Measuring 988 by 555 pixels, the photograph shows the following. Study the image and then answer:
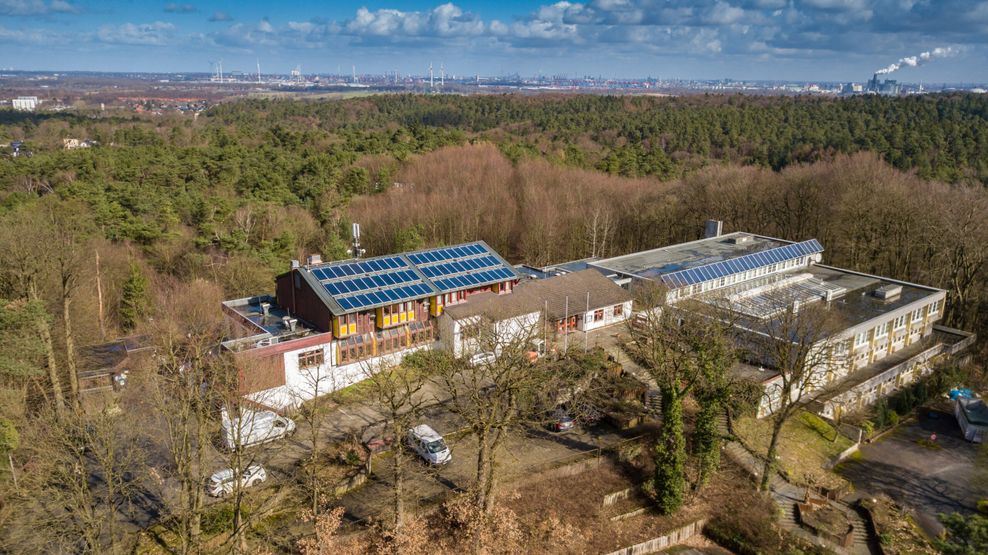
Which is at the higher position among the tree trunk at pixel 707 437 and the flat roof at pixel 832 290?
the flat roof at pixel 832 290

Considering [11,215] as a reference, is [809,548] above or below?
below

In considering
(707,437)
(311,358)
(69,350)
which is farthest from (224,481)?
(707,437)

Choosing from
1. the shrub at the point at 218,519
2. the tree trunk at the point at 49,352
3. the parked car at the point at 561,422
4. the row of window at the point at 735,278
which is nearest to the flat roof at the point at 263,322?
the tree trunk at the point at 49,352

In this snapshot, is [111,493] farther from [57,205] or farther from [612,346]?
[57,205]

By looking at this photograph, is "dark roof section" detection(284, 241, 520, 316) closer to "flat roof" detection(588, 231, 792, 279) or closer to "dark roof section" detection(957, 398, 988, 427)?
"flat roof" detection(588, 231, 792, 279)

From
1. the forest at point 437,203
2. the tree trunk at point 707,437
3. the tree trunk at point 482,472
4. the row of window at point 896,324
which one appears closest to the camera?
the tree trunk at point 482,472

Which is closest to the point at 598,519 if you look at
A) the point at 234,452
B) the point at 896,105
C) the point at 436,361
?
the point at 436,361

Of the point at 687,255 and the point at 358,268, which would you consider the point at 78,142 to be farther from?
the point at 687,255

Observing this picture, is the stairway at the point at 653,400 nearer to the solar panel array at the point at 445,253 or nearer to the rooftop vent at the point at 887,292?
the solar panel array at the point at 445,253
